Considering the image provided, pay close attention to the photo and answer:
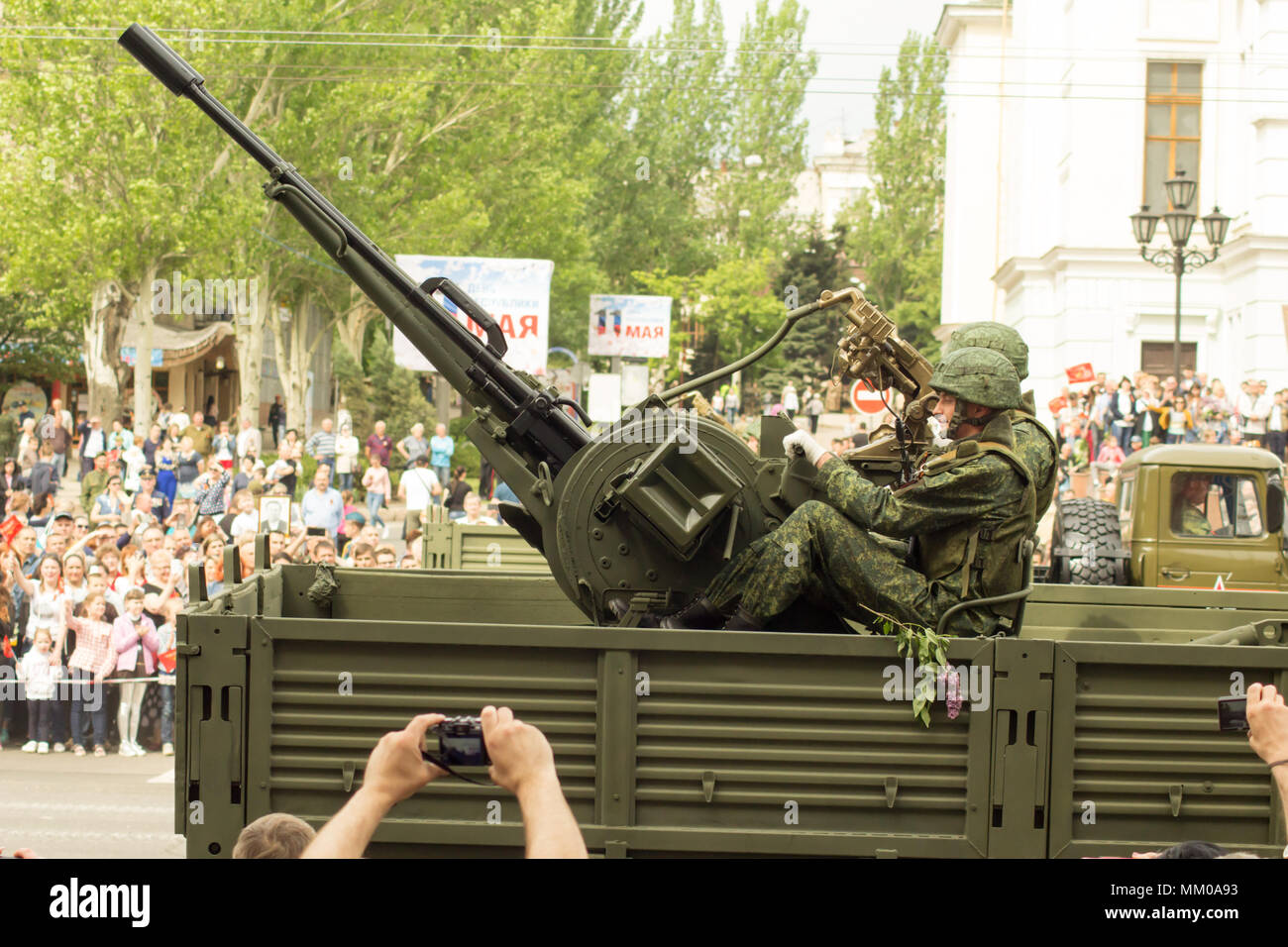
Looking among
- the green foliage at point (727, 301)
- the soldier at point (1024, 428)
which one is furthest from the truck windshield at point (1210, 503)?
the green foliage at point (727, 301)

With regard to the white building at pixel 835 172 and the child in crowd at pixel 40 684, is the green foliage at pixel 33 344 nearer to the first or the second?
the child in crowd at pixel 40 684

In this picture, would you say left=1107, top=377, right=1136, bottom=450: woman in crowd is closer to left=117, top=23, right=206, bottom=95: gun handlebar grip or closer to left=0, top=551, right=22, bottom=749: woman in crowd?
left=0, top=551, right=22, bottom=749: woman in crowd

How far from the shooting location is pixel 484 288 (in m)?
19.9

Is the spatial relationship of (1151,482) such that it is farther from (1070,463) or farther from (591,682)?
(1070,463)

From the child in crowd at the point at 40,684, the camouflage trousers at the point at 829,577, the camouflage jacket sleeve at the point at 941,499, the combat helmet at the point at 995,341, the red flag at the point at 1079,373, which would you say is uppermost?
the red flag at the point at 1079,373

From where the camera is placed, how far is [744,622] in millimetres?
5152

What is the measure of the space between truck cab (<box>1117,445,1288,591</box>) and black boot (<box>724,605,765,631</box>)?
6.38 metres

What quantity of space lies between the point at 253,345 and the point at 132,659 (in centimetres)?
2103

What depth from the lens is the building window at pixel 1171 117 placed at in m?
32.8

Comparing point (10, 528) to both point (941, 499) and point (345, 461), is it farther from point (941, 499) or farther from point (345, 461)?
point (941, 499)

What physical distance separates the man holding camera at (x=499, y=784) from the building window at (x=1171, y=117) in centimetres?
3312

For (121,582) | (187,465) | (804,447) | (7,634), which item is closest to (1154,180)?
(187,465)

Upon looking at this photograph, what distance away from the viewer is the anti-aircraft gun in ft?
17.1
